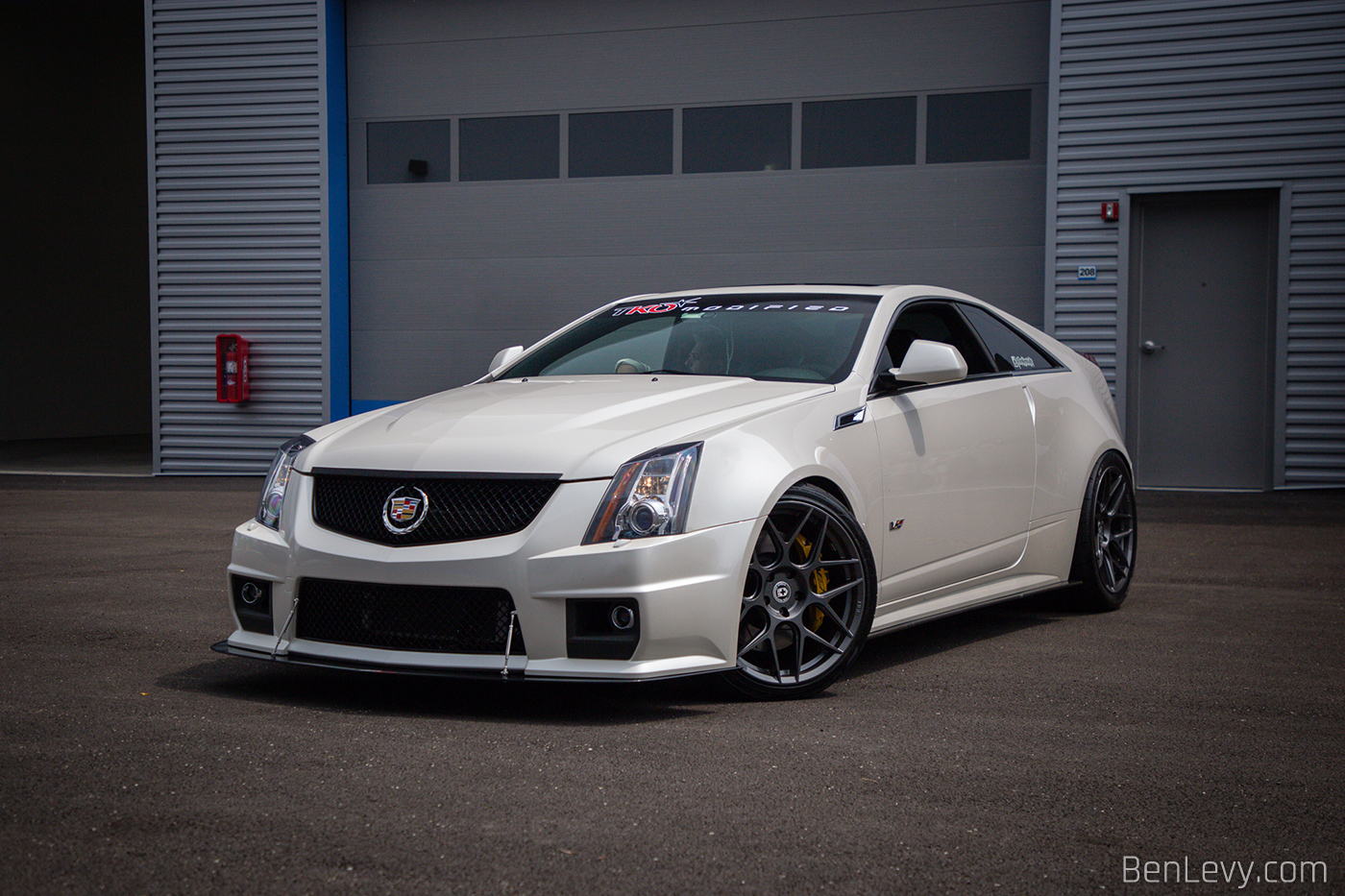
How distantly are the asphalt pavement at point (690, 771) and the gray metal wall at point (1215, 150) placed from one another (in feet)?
22.7

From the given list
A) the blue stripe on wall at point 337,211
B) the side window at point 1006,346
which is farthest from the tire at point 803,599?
the blue stripe on wall at point 337,211

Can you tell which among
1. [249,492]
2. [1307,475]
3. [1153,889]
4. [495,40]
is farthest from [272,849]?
[495,40]

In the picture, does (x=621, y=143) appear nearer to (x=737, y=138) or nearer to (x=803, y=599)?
(x=737, y=138)

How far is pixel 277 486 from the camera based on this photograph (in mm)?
4465

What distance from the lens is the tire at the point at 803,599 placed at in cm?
422

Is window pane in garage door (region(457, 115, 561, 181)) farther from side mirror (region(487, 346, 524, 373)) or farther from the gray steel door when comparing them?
side mirror (region(487, 346, 524, 373))

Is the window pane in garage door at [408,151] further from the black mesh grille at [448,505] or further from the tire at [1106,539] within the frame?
the black mesh grille at [448,505]

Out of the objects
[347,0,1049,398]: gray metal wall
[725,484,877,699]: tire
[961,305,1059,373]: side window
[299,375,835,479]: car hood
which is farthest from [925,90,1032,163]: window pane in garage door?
[725,484,877,699]: tire

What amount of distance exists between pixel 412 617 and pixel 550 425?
27.0 inches

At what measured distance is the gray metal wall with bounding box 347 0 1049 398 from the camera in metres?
12.7

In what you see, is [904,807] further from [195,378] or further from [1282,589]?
[195,378]

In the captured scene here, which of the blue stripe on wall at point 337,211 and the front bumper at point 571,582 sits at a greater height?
the blue stripe on wall at point 337,211

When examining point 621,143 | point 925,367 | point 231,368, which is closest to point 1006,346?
point 925,367

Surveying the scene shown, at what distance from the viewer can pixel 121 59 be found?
894 inches
